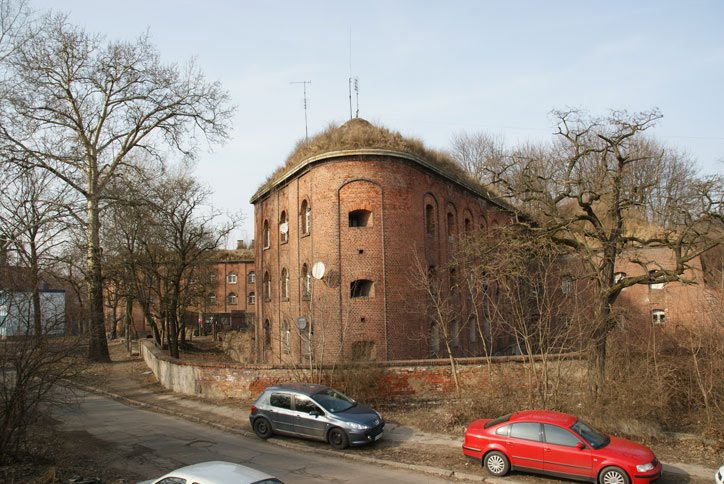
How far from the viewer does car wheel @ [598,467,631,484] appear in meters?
9.99

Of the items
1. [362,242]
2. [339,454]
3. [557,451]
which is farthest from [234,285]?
[557,451]

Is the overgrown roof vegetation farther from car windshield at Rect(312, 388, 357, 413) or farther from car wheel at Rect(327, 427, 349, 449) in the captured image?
car wheel at Rect(327, 427, 349, 449)

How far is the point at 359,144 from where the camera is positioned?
2362 cm

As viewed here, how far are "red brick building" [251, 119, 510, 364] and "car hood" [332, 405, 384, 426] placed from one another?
23.2 feet

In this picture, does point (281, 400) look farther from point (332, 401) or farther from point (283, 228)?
point (283, 228)

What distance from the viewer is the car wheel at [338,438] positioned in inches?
525

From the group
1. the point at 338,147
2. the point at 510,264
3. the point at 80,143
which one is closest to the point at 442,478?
the point at 510,264

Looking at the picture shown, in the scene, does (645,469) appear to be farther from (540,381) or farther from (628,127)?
(628,127)

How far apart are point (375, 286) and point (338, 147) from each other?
6235 millimetres

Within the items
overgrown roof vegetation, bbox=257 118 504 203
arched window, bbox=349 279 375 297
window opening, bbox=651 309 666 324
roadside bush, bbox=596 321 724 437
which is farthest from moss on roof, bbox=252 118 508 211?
roadside bush, bbox=596 321 724 437

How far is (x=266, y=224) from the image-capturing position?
31516mm

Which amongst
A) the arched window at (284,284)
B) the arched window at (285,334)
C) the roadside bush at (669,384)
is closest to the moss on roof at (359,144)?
the arched window at (284,284)

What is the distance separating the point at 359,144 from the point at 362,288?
6190mm

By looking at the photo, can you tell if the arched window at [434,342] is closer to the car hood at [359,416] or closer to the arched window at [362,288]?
the arched window at [362,288]
